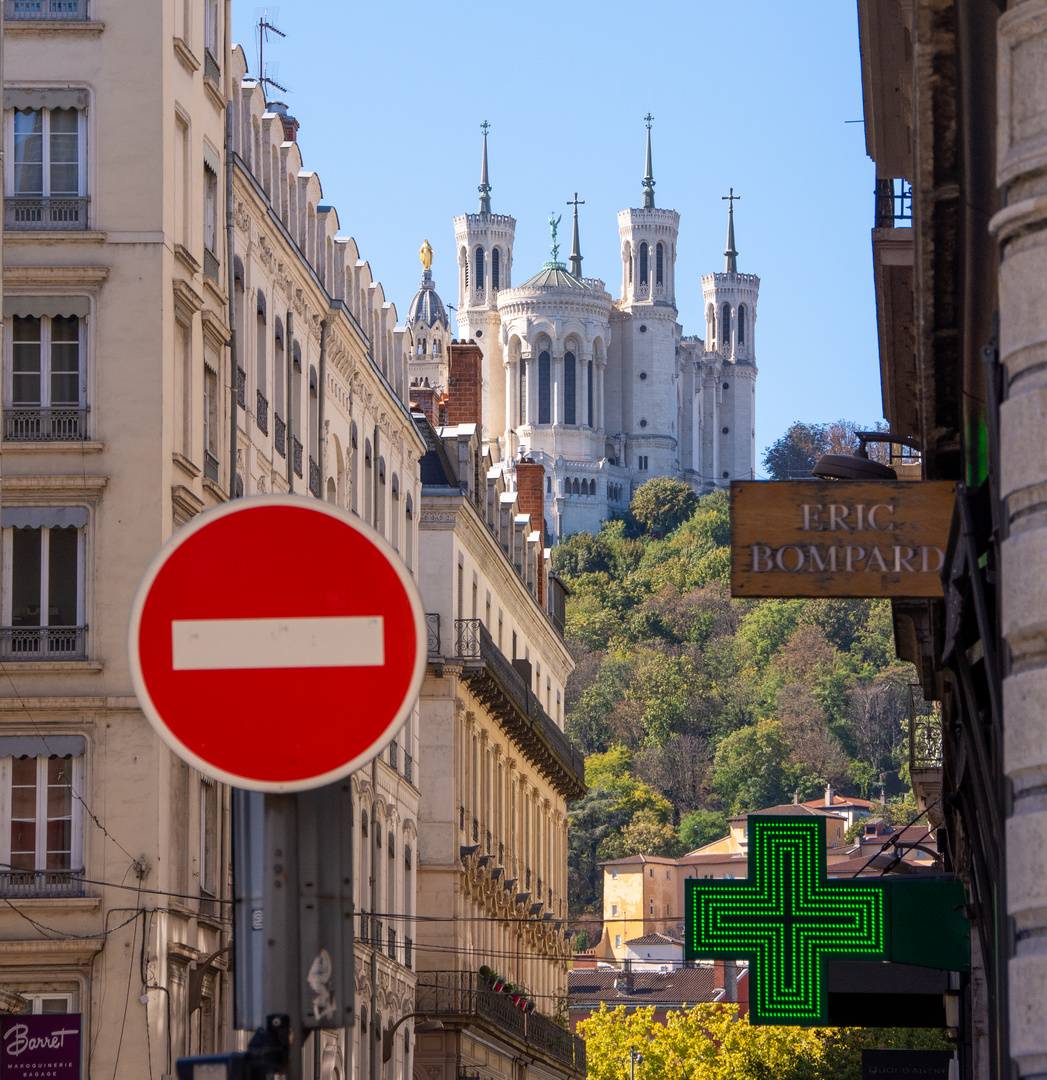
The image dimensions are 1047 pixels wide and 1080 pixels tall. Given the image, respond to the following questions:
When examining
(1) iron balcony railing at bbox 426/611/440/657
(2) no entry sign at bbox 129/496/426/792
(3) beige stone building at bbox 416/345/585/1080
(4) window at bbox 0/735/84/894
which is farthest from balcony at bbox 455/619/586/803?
(2) no entry sign at bbox 129/496/426/792

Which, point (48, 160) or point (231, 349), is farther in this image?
point (231, 349)

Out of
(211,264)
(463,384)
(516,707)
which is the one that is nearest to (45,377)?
(211,264)

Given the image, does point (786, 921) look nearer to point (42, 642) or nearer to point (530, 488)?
point (42, 642)

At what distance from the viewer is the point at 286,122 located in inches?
1688

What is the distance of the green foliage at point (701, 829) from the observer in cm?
17725

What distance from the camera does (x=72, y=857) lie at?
2744 centimetres

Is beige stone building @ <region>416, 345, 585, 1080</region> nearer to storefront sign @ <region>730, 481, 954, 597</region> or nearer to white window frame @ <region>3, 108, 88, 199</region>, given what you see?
white window frame @ <region>3, 108, 88, 199</region>

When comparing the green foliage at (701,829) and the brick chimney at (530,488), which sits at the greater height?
the brick chimney at (530,488)

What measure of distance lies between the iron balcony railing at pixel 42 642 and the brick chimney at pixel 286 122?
52.1 ft

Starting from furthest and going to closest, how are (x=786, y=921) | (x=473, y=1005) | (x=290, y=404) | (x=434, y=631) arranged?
(x=473, y=1005) < (x=434, y=631) < (x=290, y=404) < (x=786, y=921)

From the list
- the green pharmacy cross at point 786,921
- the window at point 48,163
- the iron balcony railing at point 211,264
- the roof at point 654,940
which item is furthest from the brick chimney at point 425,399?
the roof at point 654,940

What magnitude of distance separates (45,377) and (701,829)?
153 meters

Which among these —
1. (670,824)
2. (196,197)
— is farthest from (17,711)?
(670,824)

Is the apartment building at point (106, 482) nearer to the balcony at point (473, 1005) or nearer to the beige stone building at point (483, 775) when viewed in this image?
the beige stone building at point (483, 775)
